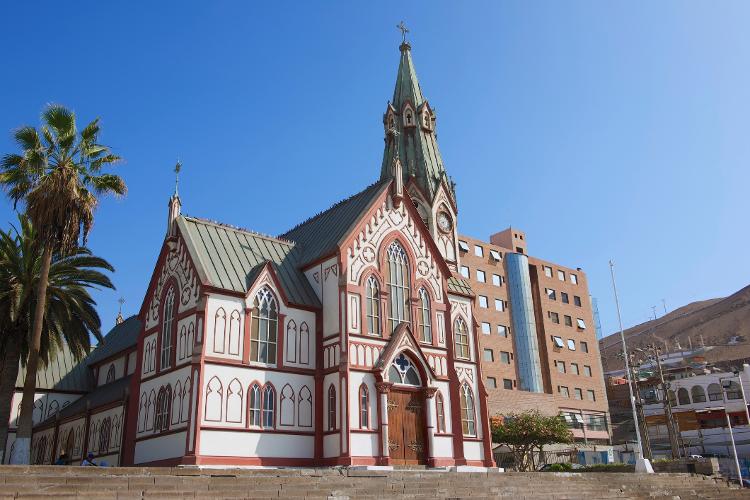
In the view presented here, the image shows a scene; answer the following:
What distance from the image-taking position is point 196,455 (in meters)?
28.8

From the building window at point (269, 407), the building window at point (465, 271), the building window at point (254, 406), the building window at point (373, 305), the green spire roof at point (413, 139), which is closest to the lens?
the building window at point (254, 406)

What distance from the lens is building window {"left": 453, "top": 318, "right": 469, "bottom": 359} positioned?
3884 centimetres

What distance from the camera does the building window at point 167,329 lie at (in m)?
33.5

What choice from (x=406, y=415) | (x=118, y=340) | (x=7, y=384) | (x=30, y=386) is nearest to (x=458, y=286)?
(x=406, y=415)

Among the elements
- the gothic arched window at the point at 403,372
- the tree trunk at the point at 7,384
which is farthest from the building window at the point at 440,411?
the tree trunk at the point at 7,384

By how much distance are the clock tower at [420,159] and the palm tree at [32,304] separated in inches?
763

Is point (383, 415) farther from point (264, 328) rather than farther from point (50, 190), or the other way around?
point (50, 190)

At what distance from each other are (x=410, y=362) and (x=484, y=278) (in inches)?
1988

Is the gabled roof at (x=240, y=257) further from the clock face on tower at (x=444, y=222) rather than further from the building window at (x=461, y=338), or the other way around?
the clock face on tower at (x=444, y=222)

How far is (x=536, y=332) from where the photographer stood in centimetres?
8594

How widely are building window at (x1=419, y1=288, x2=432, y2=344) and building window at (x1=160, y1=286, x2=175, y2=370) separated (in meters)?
12.7

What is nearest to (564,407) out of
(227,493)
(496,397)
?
(496,397)

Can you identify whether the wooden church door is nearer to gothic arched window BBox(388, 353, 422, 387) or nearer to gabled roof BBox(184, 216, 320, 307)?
gothic arched window BBox(388, 353, 422, 387)

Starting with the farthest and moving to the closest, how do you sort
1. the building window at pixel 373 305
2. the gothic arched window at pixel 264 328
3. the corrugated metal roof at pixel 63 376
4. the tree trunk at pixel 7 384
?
1. the corrugated metal roof at pixel 63 376
2. the building window at pixel 373 305
3. the tree trunk at pixel 7 384
4. the gothic arched window at pixel 264 328
